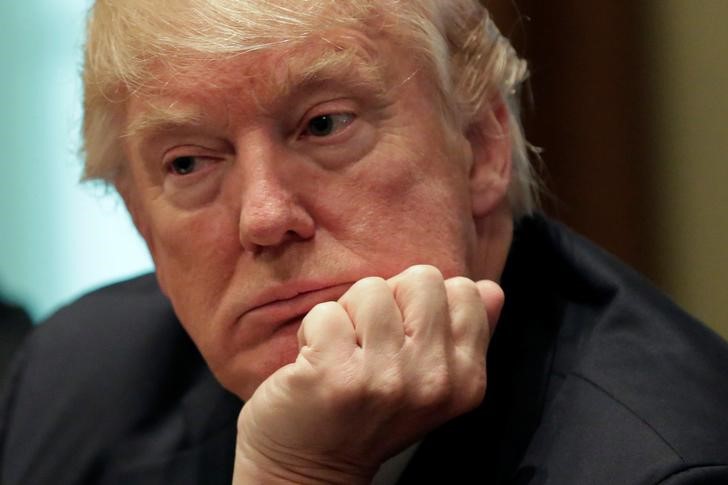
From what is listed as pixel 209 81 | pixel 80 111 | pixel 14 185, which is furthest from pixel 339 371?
pixel 14 185

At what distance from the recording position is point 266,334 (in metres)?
1.54

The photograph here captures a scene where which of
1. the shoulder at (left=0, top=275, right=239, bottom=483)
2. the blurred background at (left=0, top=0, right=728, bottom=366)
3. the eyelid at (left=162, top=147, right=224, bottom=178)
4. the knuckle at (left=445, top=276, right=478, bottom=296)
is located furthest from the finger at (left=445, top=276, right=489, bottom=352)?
the blurred background at (left=0, top=0, right=728, bottom=366)

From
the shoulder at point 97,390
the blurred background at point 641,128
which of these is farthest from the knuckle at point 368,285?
the blurred background at point 641,128

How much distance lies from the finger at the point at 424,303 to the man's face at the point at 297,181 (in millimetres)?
89

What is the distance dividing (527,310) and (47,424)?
2.81 feet

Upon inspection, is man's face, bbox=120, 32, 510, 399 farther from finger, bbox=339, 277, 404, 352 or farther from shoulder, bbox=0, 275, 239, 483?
shoulder, bbox=0, 275, 239, 483

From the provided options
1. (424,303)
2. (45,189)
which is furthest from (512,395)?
(45,189)

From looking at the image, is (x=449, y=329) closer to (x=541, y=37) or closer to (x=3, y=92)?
(x=541, y=37)

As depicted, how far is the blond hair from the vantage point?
1.48 m

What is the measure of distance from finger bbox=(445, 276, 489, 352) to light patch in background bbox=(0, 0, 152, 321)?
8.23 feet

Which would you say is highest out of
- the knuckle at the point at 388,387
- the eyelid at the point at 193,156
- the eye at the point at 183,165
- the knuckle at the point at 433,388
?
the eyelid at the point at 193,156

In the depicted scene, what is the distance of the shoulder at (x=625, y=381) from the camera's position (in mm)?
1387

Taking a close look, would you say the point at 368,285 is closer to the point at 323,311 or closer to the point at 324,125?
the point at 323,311

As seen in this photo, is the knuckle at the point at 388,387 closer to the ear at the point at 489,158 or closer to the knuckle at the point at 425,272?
the knuckle at the point at 425,272
